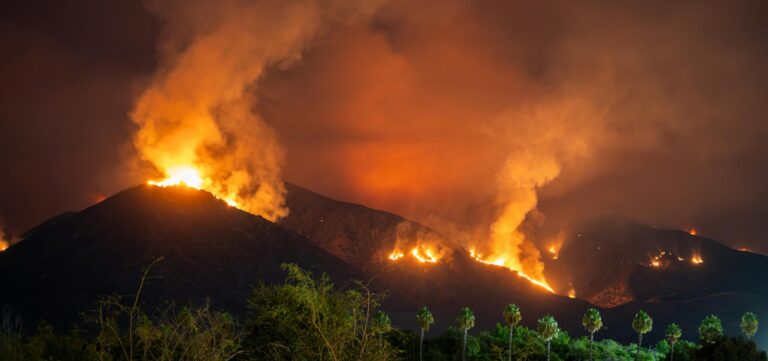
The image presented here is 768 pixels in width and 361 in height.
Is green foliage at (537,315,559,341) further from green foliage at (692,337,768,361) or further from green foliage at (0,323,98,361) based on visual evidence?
green foliage at (0,323,98,361)

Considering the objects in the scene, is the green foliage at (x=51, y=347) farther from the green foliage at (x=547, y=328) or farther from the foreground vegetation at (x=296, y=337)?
the green foliage at (x=547, y=328)

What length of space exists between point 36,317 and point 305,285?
211879 millimetres

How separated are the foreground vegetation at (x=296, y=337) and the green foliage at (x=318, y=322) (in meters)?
0.04

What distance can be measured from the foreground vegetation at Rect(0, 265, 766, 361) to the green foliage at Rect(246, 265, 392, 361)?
0.04 m

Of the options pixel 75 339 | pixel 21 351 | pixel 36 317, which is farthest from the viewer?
pixel 36 317

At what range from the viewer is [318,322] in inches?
692

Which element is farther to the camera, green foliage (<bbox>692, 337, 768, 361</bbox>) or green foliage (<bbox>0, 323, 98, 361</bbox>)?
green foliage (<bbox>692, 337, 768, 361</bbox>)

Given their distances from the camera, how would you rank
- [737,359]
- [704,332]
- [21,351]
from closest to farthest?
[21,351]
[737,359]
[704,332]

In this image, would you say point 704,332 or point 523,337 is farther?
point 523,337

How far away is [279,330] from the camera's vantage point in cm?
2420

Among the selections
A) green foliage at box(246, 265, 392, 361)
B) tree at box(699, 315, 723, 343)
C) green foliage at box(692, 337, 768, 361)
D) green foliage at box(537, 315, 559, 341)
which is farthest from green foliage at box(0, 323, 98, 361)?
tree at box(699, 315, 723, 343)

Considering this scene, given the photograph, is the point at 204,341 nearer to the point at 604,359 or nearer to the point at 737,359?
the point at 737,359

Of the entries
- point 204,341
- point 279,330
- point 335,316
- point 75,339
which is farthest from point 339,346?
point 75,339

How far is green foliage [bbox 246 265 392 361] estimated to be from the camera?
16.2 meters
